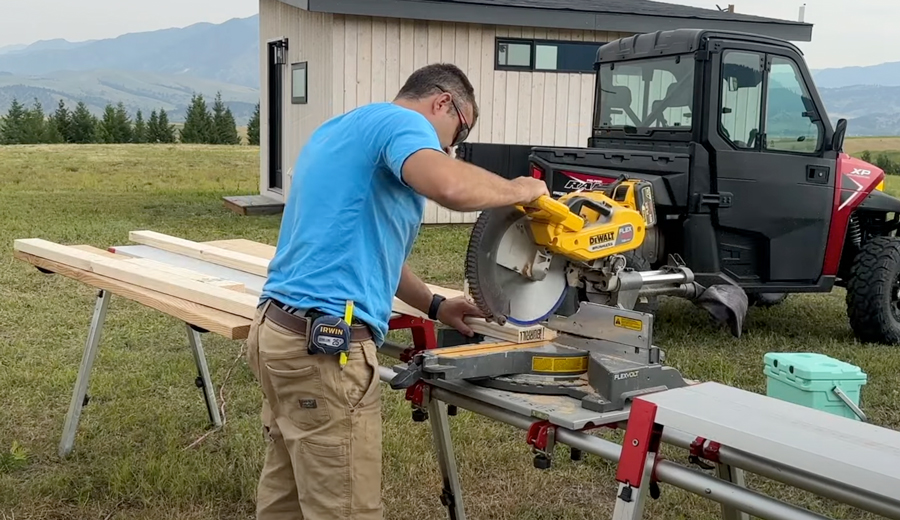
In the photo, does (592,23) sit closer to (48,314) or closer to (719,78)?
(719,78)

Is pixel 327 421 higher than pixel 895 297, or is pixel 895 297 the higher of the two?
pixel 327 421

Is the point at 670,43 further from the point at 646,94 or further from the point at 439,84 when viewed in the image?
the point at 439,84

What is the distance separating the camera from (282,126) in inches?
537

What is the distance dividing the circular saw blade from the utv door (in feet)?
13.0

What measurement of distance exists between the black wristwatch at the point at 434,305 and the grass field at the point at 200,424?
1273 millimetres

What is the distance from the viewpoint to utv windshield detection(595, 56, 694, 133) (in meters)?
6.47

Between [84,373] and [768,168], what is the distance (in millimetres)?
4764

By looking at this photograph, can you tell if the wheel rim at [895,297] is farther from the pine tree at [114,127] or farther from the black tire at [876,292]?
the pine tree at [114,127]

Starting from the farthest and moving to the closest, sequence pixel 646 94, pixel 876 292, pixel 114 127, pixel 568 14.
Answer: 1. pixel 114 127
2. pixel 568 14
3. pixel 646 94
4. pixel 876 292

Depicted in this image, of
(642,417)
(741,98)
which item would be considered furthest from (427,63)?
(642,417)

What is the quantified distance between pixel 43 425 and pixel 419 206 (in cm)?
326

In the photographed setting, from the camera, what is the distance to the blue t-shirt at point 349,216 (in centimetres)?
240

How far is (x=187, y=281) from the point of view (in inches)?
127

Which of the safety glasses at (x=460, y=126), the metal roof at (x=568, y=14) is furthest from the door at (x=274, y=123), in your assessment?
the safety glasses at (x=460, y=126)
